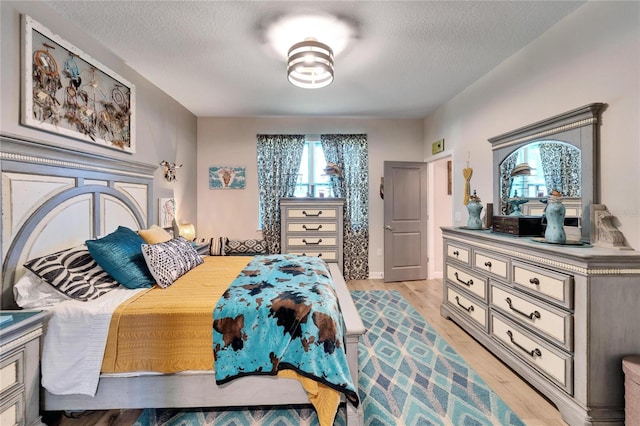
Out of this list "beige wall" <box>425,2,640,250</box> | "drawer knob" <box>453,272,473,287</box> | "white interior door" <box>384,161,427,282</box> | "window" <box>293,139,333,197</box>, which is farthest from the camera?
"window" <box>293,139,333,197</box>

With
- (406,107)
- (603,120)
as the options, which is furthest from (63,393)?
(406,107)

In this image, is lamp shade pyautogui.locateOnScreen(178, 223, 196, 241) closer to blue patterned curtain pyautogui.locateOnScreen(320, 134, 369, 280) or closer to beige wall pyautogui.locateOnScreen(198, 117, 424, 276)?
beige wall pyautogui.locateOnScreen(198, 117, 424, 276)

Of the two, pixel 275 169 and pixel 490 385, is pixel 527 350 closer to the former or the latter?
pixel 490 385

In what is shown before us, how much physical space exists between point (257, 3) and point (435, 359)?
9.84ft

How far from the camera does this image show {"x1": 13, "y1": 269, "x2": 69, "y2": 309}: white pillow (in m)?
1.64

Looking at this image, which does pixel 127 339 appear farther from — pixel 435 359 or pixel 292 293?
pixel 435 359

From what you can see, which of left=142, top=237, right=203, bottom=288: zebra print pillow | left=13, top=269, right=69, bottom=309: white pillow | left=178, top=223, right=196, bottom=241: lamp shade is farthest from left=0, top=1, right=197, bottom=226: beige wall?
left=142, top=237, right=203, bottom=288: zebra print pillow

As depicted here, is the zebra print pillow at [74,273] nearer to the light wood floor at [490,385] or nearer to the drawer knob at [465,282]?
the light wood floor at [490,385]

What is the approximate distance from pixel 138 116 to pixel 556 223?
12.7 feet

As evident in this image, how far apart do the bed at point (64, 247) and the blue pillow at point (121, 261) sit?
0.29 m

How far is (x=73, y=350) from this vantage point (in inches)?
61.7

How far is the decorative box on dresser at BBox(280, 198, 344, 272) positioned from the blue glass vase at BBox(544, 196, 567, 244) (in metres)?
2.63

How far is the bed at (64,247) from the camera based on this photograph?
5.29 feet

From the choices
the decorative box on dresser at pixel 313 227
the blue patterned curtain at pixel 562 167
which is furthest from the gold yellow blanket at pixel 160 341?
the decorative box on dresser at pixel 313 227
